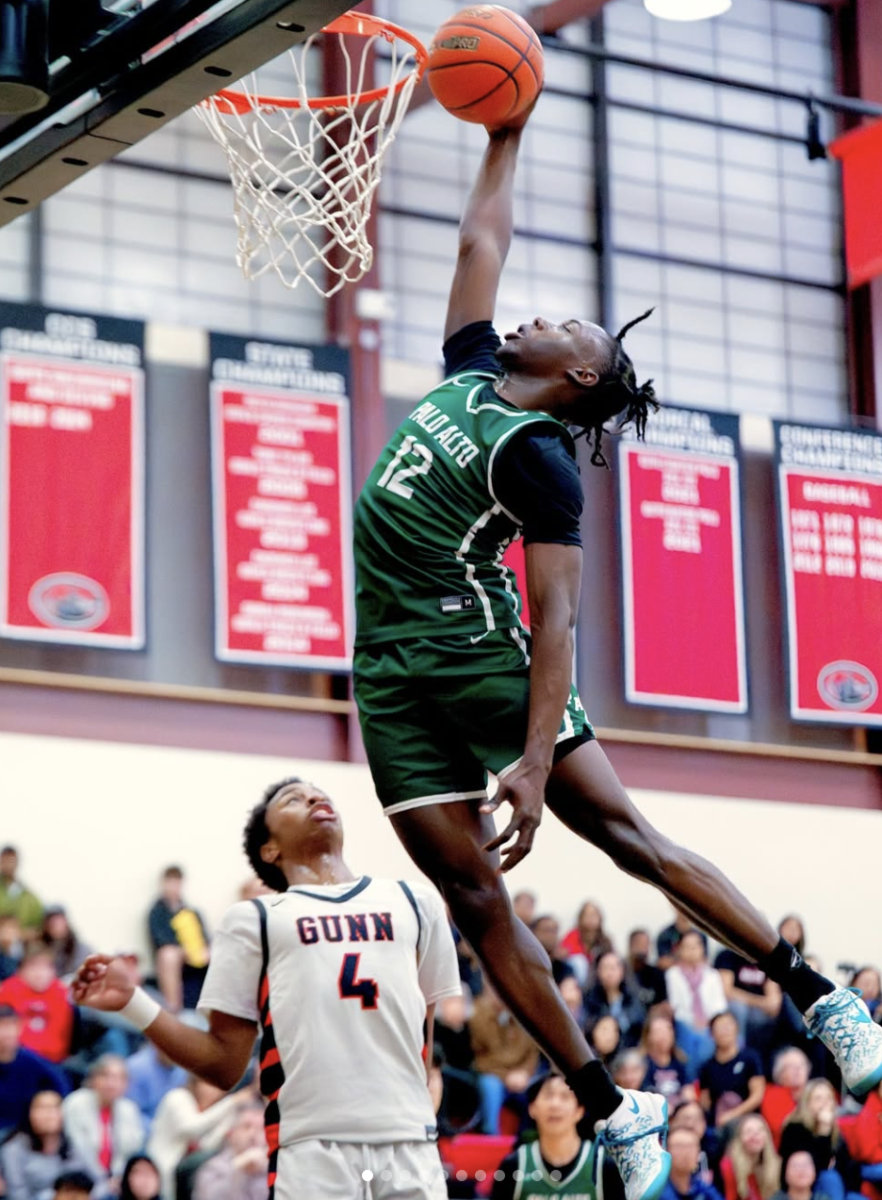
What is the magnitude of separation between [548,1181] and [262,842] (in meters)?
4.29

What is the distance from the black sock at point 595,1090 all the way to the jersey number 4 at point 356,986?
543mm

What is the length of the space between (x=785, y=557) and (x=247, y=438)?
502cm

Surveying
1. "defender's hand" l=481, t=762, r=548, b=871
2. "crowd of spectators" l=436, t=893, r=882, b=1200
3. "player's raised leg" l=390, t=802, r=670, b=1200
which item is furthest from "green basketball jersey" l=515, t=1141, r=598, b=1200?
"defender's hand" l=481, t=762, r=548, b=871

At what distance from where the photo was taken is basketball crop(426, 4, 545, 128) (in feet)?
18.4

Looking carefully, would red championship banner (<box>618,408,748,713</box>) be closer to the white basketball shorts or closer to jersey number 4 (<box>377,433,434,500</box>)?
jersey number 4 (<box>377,433,434,500</box>)

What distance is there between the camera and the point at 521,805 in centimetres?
473

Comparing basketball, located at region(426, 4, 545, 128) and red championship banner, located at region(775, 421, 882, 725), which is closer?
basketball, located at region(426, 4, 545, 128)

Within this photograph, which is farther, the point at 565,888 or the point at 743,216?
the point at 743,216

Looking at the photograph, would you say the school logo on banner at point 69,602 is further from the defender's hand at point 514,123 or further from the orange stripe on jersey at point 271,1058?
the orange stripe on jersey at point 271,1058

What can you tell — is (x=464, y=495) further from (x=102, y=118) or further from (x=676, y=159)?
(x=676, y=159)

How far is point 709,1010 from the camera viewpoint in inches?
567

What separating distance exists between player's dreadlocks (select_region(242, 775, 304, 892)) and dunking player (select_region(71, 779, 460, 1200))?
0.24 metres

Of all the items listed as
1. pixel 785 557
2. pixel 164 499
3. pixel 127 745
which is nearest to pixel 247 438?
pixel 164 499

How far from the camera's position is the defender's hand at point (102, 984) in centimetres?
468
